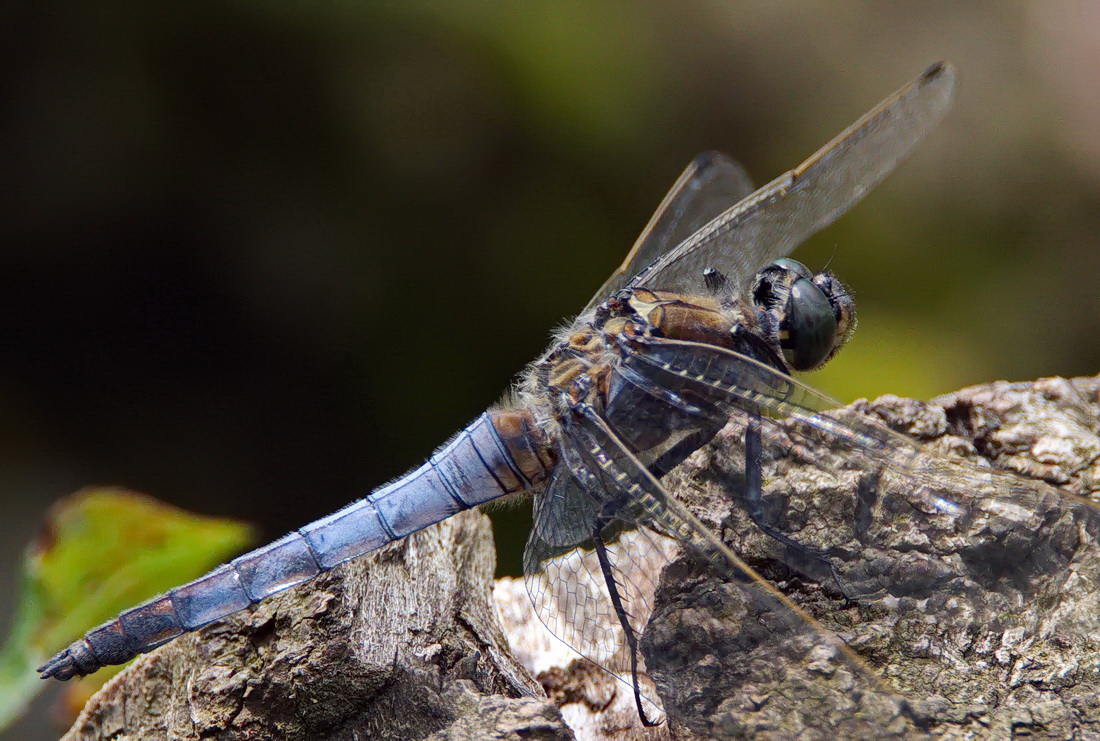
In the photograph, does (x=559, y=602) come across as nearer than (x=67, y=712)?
Yes

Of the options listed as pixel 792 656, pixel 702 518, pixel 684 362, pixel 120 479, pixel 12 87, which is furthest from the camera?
pixel 120 479

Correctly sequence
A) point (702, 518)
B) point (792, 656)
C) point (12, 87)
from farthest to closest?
point (12, 87) < point (702, 518) < point (792, 656)

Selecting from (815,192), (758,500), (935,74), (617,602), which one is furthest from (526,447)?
(935,74)

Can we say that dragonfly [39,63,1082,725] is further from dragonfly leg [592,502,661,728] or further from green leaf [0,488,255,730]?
green leaf [0,488,255,730]

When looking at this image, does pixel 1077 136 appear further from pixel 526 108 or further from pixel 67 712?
pixel 67 712

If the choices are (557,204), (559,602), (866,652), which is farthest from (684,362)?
(557,204)

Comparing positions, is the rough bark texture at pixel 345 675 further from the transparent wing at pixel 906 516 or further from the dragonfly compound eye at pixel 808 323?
the dragonfly compound eye at pixel 808 323

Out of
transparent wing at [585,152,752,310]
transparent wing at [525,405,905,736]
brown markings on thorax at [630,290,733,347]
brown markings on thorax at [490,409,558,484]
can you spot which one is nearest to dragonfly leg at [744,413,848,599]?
transparent wing at [525,405,905,736]
